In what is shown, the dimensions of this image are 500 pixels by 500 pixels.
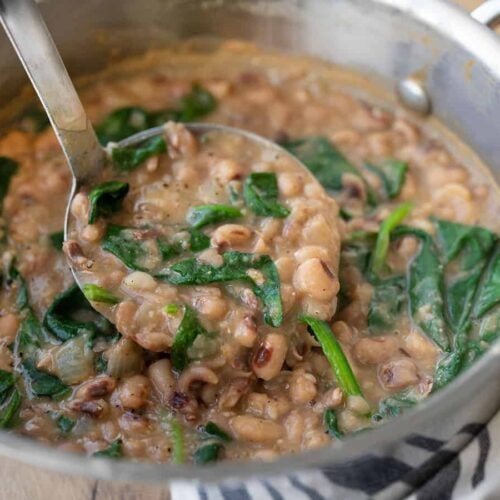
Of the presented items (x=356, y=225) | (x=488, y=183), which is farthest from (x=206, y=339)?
(x=488, y=183)

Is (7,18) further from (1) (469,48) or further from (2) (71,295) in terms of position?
(1) (469,48)

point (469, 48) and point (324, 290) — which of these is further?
point (469, 48)

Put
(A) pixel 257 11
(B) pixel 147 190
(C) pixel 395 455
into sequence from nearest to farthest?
(C) pixel 395 455, (B) pixel 147 190, (A) pixel 257 11

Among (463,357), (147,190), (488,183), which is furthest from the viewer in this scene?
(488,183)

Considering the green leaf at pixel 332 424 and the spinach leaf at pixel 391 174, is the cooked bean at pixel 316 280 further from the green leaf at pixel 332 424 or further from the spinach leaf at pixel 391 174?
the spinach leaf at pixel 391 174

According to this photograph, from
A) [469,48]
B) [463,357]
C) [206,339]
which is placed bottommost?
[463,357]

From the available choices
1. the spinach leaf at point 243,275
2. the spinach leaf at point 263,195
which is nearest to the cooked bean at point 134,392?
the spinach leaf at point 243,275

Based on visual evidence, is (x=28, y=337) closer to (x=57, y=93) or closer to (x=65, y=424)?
(x=65, y=424)
